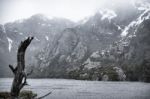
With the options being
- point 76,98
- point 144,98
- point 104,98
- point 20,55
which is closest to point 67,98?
point 76,98

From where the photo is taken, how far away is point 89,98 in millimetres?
95938

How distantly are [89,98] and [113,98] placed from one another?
8.04 meters

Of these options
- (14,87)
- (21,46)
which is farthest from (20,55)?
(14,87)

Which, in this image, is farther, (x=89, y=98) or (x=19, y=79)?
(x=89, y=98)

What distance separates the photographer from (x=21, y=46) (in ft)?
72.3

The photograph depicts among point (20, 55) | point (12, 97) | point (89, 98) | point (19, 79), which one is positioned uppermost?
point (20, 55)

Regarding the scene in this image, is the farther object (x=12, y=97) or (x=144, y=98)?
(x=144, y=98)

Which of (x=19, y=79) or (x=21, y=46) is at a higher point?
(x=21, y=46)

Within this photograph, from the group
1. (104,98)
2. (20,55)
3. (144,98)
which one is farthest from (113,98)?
(20,55)

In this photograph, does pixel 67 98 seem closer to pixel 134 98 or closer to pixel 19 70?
pixel 134 98

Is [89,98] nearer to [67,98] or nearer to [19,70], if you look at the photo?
[67,98]

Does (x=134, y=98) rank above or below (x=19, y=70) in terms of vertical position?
below

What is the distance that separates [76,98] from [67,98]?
9.95ft

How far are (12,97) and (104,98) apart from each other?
246ft
